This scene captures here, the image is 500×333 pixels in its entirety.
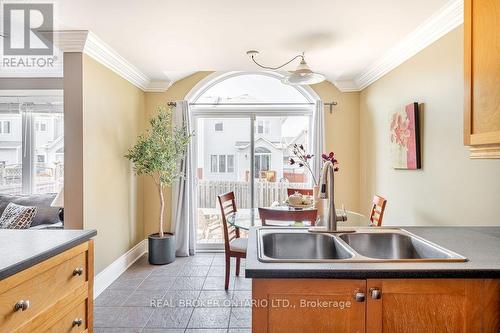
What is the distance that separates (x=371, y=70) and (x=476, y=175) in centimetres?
203

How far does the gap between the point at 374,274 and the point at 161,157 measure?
2.97 meters

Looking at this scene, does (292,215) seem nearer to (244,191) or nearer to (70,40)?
(244,191)

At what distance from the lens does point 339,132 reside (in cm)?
444

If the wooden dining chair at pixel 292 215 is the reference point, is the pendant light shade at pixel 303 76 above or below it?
above

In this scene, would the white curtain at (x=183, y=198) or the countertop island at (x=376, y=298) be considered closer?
the countertop island at (x=376, y=298)

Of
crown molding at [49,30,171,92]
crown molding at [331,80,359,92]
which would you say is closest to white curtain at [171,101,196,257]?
crown molding at [49,30,171,92]

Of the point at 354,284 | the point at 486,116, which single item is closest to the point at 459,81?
the point at 486,116

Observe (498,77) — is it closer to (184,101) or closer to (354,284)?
(354,284)

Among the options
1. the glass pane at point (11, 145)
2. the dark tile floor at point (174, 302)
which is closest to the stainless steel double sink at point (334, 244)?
the dark tile floor at point (174, 302)

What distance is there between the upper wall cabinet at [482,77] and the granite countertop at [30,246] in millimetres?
1880

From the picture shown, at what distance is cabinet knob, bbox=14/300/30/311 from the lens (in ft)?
3.82

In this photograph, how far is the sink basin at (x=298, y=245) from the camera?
1.65 m

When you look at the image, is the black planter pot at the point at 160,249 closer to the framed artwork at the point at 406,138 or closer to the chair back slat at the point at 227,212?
the chair back slat at the point at 227,212

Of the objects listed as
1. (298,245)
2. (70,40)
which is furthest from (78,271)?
(70,40)
